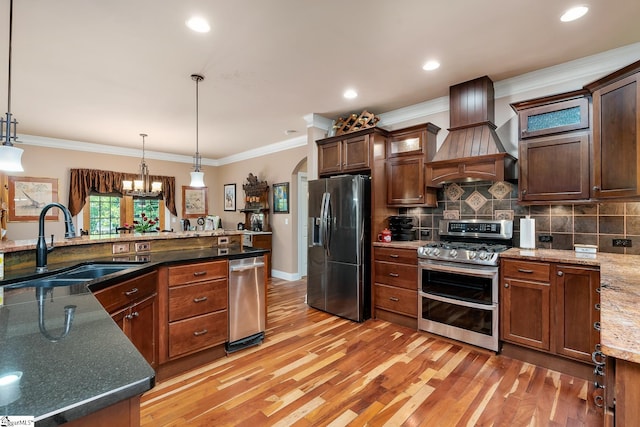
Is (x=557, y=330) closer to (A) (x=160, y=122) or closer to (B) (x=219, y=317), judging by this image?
(B) (x=219, y=317)

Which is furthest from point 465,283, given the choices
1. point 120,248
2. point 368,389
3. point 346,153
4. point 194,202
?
point 194,202

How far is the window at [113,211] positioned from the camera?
19.3 ft

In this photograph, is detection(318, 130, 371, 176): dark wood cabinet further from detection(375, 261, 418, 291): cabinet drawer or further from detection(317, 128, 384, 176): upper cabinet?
detection(375, 261, 418, 291): cabinet drawer

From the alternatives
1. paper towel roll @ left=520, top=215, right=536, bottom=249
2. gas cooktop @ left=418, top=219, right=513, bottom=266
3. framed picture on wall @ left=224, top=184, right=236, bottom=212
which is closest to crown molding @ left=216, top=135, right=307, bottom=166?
framed picture on wall @ left=224, top=184, right=236, bottom=212

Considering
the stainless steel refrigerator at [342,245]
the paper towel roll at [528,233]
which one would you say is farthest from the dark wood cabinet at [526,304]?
the stainless steel refrigerator at [342,245]

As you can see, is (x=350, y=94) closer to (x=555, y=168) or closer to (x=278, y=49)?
(x=278, y=49)

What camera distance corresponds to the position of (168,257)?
2.56m

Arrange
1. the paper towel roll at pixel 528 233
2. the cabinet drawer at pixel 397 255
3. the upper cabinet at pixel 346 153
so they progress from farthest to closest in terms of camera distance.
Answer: the upper cabinet at pixel 346 153 < the cabinet drawer at pixel 397 255 < the paper towel roll at pixel 528 233

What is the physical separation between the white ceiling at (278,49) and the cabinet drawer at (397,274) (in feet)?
6.48

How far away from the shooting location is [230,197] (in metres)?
7.27

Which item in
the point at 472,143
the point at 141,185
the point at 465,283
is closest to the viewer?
the point at 465,283

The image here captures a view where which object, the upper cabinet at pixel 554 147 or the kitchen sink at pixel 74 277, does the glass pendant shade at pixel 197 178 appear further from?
the upper cabinet at pixel 554 147

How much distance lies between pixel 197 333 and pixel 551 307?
290 cm

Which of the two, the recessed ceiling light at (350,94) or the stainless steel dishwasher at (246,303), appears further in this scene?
the recessed ceiling light at (350,94)
